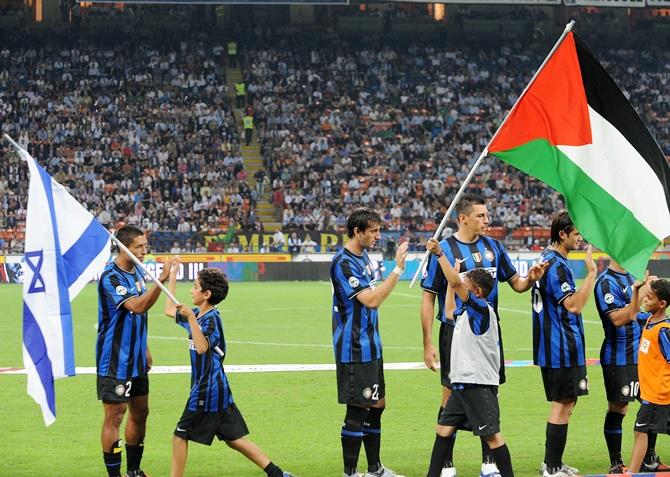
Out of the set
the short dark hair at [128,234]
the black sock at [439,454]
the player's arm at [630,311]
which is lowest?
the black sock at [439,454]

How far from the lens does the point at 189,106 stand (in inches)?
1921

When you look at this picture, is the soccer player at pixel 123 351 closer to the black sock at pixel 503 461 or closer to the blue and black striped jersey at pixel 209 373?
the blue and black striped jersey at pixel 209 373

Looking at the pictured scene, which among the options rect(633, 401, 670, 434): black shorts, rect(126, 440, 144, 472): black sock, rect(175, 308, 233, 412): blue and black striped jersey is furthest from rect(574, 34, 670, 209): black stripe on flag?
rect(126, 440, 144, 472): black sock

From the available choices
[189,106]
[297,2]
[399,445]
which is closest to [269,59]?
[189,106]

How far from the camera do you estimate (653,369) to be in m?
8.75

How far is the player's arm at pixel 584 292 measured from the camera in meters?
8.85

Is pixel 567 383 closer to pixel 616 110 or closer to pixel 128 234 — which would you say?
pixel 616 110

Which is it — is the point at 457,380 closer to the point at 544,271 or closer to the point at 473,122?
the point at 544,271

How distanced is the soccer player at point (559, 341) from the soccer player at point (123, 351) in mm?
2978

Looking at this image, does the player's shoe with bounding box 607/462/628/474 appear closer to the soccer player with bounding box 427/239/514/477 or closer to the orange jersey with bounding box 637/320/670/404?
the orange jersey with bounding box 637/320/670/404

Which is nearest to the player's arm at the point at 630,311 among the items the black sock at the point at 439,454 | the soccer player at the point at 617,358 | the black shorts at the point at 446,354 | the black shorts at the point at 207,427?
the soccer player at the point at 617,358

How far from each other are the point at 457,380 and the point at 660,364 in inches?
61.9

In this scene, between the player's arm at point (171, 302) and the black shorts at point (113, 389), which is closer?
the player's arm at point (171, 302)

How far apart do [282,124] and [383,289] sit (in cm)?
4075
